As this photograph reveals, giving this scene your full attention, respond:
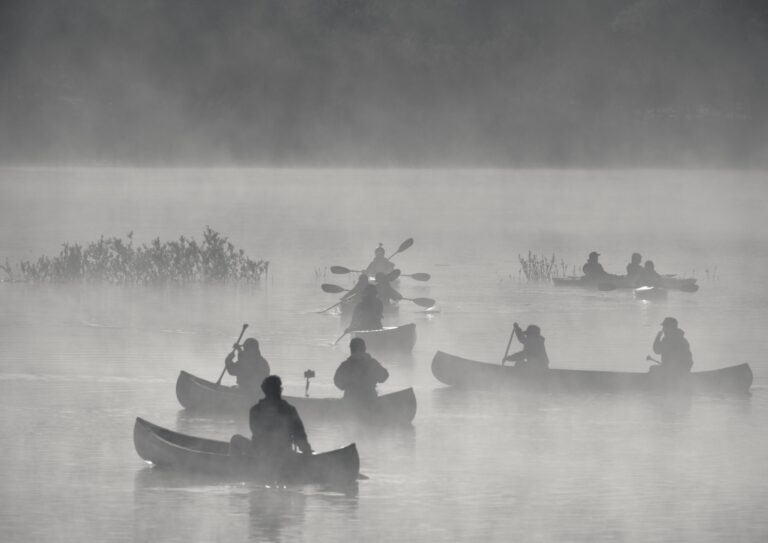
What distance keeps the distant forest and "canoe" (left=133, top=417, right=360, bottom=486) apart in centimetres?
7241

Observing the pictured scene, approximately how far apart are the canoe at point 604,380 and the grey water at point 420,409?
0.80 ft

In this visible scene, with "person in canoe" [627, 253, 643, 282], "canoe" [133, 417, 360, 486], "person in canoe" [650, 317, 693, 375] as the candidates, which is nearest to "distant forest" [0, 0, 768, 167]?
"person in canoe" [627, 253, 643, 282]

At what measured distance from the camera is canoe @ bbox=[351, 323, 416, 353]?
26594 millimetres

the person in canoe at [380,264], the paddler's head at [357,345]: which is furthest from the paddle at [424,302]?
the paddler's head at [357,345]

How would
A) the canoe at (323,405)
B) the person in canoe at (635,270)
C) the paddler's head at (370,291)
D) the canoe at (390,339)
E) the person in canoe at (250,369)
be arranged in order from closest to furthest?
the canoe at (323,405) < the person in canoe at (250,369) < the paddler's head at (370,291) < the canoe at (390,339) < the person in canoe at (635,270)

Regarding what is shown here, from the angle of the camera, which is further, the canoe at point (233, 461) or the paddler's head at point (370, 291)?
the paddler's head at point (370, 291)

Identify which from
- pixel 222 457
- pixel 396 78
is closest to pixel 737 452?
pixel 222 457

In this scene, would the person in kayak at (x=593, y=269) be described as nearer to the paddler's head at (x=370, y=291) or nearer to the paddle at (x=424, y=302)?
the paddle at (x=424, y=302)

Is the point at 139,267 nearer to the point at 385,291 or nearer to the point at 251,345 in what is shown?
the point at 385,291

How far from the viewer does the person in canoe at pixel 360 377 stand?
1938 centimetres

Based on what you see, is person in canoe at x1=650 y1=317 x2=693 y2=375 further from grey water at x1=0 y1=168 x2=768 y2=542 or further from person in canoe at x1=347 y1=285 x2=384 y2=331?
person in canoe at x1=347 y1=285 x2=384 y2=331

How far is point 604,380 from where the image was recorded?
2289 cm

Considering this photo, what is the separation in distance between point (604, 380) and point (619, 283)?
1439 cm

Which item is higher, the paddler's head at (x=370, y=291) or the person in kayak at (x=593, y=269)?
the person in kayak at (x=593, y=269)
